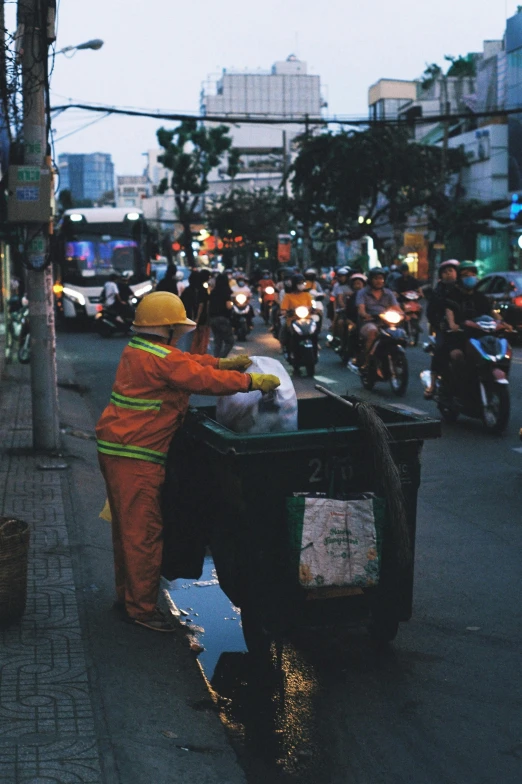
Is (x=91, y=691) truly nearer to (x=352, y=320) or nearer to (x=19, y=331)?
(x=352, y=320)

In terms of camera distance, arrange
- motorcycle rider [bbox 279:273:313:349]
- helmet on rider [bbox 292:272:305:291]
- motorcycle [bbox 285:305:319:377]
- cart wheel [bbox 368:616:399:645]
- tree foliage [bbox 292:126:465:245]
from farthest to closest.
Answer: tree foliage [bbox 292:126:465:245] → helmet on rider [bbox 292:272:305:291] → motorcycle rider [bbox 279:273:313:349] → motorcycle [bbox 285:305:319:377] → cart wheel [bbox 368:616:399:645]

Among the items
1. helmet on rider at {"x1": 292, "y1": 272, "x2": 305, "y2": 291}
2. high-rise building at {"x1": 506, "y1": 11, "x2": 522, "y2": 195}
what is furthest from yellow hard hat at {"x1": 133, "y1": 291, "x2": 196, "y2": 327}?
high-rise building at {"x1": 506, "y1": 11, "x2": 522, "y2": 195}

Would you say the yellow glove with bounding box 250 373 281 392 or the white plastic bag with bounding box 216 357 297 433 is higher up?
the yellow glove with bounding box 250 373 281 392

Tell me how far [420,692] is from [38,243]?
6810mm

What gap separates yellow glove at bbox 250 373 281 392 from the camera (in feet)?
17.0

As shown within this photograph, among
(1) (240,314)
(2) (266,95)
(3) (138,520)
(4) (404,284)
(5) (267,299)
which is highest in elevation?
(2) (266,95)

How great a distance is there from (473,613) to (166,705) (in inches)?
80.4

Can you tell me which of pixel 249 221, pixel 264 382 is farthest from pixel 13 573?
pixel 249 221

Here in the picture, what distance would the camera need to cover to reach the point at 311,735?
14.8ft

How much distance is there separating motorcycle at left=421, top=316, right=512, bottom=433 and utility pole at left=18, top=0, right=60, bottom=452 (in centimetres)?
437

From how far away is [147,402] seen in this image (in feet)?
18.0

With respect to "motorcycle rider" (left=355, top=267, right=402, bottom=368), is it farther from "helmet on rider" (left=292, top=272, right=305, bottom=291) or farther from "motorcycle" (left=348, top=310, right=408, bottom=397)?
"helmet on rider" (left=292, top=272, right=305, bottom=291)

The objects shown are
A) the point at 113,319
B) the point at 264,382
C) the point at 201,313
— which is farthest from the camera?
the point at 113,319

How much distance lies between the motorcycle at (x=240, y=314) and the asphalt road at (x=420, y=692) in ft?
64.2
